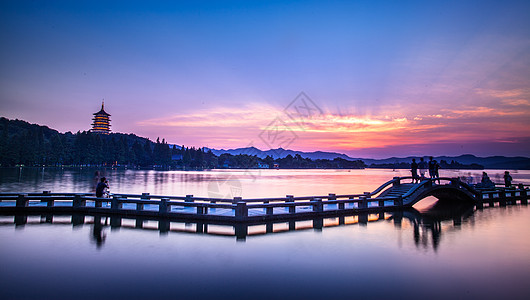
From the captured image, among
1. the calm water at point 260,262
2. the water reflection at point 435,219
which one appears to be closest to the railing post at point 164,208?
the calm water at point 260,262

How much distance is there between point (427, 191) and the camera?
20062 millimetres

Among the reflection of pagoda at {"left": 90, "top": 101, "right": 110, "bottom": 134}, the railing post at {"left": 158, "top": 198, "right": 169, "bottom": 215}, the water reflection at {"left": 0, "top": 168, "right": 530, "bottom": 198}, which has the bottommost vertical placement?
the water reflection at {"left": 0, "top": 168, "right": 530, "bottom": 198}

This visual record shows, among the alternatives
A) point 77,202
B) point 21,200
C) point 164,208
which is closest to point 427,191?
point 164,208

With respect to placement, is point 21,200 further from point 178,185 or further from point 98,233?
point 178,185

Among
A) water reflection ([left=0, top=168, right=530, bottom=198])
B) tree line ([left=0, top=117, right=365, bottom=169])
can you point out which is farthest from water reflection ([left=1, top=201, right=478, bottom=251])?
tree line ([left=0, top=117, right=365, bottom=169])

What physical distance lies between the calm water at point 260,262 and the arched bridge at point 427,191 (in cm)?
570

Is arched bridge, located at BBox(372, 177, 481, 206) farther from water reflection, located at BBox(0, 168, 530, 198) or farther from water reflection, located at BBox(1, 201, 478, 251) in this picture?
water reflection, located at BBox(0, 168, 530, 198)

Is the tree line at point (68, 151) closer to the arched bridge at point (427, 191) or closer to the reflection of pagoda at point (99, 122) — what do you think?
the reflection of pagoda at point (99, 122)

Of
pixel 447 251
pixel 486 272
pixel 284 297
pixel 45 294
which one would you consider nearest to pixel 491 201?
pixel 447 251

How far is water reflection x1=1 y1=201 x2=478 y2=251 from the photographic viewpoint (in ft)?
39.1

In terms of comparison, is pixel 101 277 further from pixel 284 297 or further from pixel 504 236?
pixel 504 236

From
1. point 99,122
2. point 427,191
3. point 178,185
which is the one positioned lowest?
point 178,185

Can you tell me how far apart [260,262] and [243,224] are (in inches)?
194

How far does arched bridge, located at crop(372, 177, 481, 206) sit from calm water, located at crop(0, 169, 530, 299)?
5.70m
